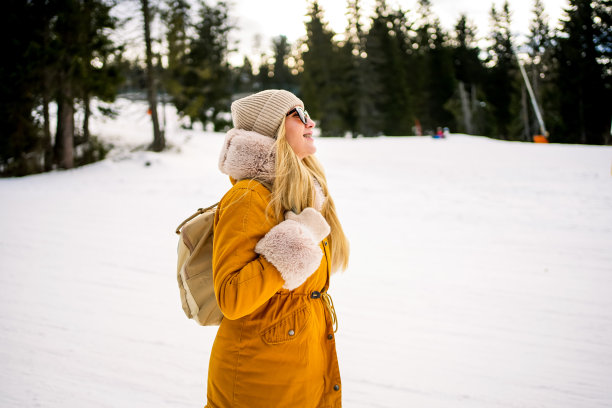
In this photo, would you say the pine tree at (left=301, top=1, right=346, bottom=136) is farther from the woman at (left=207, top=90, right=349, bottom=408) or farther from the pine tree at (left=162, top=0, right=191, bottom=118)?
the woman at (left=207, top=90, right=349, bottom=408)

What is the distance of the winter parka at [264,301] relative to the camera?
1530mm

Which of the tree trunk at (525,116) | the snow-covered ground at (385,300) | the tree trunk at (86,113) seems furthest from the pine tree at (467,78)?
the tree trunk at (86,113)

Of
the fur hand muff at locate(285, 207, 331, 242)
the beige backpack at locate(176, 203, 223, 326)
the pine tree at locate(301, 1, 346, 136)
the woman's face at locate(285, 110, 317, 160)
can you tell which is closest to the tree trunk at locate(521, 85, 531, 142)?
the pine tree at locate(301, 1, 346, 136)

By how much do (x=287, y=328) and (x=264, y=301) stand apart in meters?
0.21

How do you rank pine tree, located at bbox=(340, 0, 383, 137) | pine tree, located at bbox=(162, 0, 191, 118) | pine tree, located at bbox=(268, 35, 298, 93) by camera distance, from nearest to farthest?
pine tree, located at bbox=(162, 0, 191, 118), pine tree, located at bbox=(340, 0, 383, 137), pine tree, located at bbox=(268, 35, 298, 93)

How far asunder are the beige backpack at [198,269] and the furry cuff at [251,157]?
0.87 ft

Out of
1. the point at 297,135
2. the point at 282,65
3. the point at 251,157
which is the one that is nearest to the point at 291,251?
the point at 251,157

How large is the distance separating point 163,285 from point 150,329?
47.0 inches

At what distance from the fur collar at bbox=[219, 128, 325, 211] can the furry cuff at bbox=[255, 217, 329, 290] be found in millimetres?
262

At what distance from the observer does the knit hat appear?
182cm

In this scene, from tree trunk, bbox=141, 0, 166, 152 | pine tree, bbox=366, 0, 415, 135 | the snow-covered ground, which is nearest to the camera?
the snow-covered ground

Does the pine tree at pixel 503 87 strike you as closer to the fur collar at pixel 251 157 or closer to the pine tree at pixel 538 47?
the pine tree at pixel 538 47

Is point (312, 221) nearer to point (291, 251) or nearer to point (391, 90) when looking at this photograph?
point (291, 251)

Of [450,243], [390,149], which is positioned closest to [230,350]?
[450,243]
